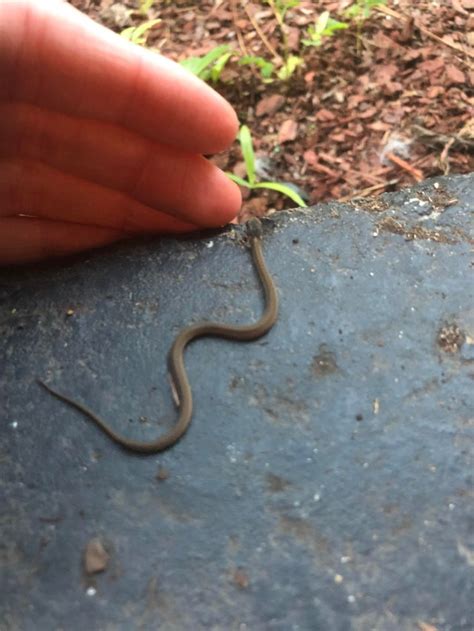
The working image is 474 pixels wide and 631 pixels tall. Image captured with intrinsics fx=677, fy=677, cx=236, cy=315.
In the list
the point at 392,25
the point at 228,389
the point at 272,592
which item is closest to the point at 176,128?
the point at 228,389

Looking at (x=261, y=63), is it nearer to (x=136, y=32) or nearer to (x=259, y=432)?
(x=136, y=32)

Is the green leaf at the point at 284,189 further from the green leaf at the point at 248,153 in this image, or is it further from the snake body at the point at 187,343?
the snake body at the point at 187,343

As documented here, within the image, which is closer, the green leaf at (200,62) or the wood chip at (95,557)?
the wood chip at (95,557)

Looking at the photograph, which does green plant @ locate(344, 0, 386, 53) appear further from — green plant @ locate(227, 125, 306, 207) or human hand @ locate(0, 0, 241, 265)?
human hand @ locate(0, 0, 241, 265)

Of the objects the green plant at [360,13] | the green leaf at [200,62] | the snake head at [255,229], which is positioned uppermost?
the green plant at [360,13]

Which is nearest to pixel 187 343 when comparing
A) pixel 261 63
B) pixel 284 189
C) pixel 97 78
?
pixel 97 78

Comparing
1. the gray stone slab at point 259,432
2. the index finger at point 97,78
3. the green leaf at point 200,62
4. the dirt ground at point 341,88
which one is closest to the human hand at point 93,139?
the index finger at point 97,78

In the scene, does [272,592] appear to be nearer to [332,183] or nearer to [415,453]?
[415,453]

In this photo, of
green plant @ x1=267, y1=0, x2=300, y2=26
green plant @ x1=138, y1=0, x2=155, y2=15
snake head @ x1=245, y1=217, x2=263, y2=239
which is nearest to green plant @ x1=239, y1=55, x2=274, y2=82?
green plant @ x1=267, y1=0, x2=300, y2=26
